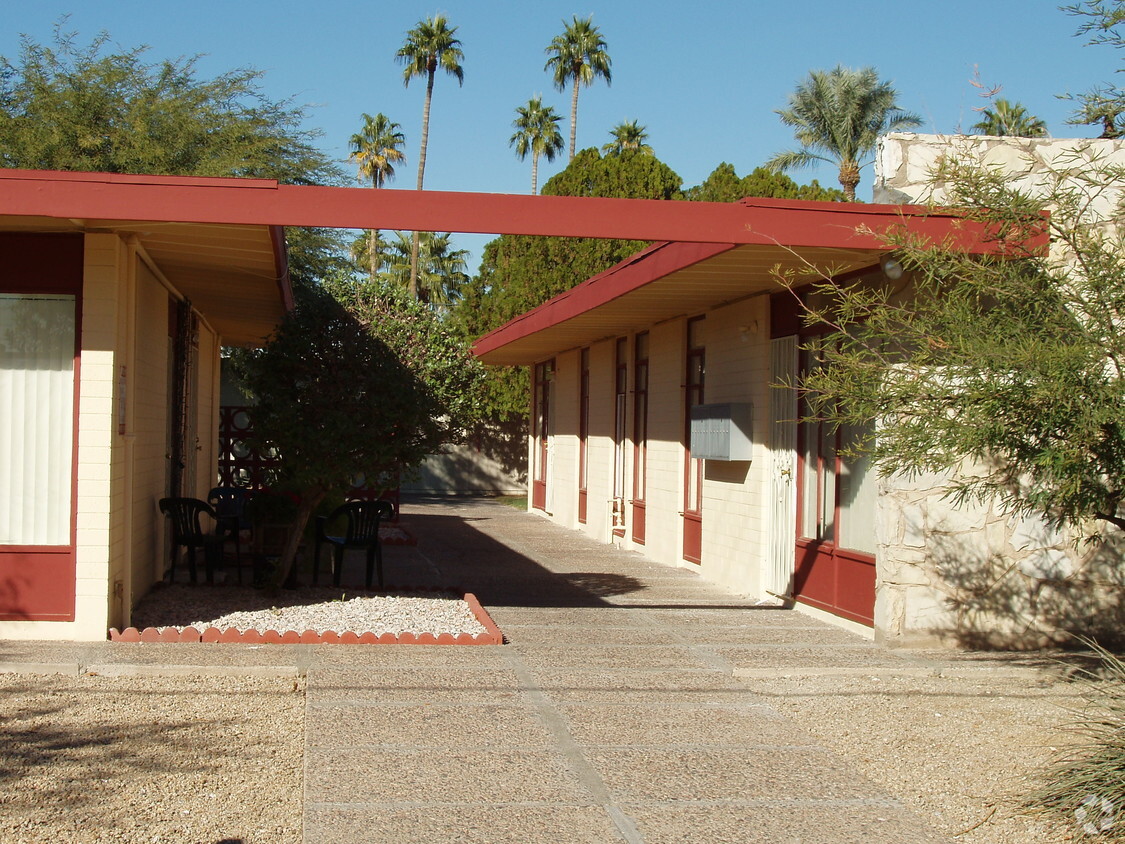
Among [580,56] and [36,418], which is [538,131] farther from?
[36,418]

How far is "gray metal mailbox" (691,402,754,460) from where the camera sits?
1128 cm

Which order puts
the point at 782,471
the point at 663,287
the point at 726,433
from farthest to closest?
the point at 726,433, the point at 663,287, the point at 782,471

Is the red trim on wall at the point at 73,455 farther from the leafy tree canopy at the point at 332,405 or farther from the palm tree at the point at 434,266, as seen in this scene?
the palm tree at the point at 434,266

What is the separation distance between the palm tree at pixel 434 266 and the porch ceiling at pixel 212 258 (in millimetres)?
28442

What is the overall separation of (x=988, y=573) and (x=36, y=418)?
21.6 feet

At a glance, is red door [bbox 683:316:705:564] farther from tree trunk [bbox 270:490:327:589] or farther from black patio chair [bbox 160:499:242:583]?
black patio chair [bbox 160:499:242:583]

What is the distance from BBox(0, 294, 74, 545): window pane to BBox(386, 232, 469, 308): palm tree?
113 ft

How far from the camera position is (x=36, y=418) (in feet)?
26.6

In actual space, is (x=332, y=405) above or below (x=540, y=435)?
above

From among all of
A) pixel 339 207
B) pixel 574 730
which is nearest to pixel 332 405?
pixel 339 207

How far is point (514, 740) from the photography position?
19.6 feet

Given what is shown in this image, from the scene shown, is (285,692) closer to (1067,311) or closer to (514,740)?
(514,740)

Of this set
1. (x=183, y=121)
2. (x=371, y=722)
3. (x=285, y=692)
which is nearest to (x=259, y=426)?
(x=285, y=692)

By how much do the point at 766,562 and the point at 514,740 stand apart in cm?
550
